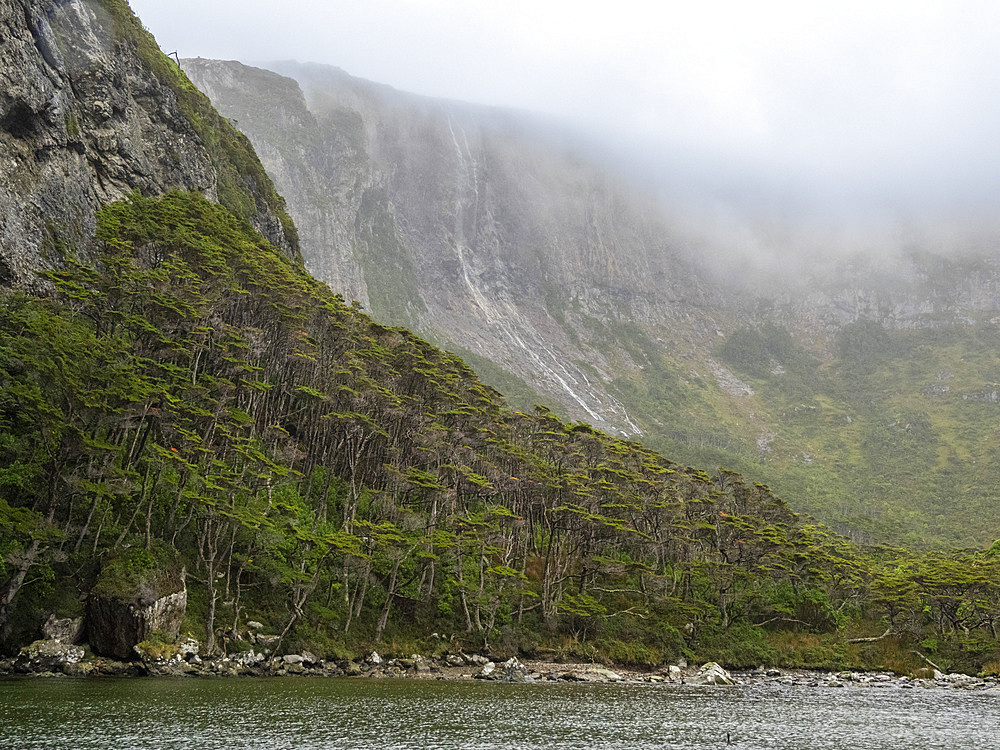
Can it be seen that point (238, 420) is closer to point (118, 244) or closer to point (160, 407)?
point (160, 407)

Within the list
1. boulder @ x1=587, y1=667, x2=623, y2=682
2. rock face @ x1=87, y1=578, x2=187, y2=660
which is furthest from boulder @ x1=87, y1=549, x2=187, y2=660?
boulder @ x1=587, y1=667, x2=623, y2=682

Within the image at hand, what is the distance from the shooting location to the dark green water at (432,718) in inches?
856

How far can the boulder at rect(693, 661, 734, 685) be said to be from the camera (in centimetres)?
5035

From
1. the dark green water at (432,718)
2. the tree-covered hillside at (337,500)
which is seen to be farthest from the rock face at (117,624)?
the dark green water at (432,718)

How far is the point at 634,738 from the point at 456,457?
109 ft

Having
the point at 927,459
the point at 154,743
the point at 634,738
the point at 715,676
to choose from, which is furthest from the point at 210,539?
the point at 927,459

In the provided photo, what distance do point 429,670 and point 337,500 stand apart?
1519 centimetres

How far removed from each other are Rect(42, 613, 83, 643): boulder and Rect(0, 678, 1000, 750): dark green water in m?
3.68

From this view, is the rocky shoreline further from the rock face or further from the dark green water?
the dark green water

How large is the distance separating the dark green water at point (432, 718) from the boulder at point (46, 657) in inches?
105

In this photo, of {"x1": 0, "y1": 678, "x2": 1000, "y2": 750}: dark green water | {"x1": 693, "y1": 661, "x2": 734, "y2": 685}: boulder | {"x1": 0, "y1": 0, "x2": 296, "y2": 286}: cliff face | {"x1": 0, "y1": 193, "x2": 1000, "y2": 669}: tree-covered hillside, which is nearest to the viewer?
{"x1": 0, "y1": 678, "x2": 1000, "y2": 750}: dark green water

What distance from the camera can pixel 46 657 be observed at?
105ft

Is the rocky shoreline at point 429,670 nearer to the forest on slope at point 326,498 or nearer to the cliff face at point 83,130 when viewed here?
the forest on slope at point 326,498

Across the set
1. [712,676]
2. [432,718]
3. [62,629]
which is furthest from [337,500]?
[432,718]
